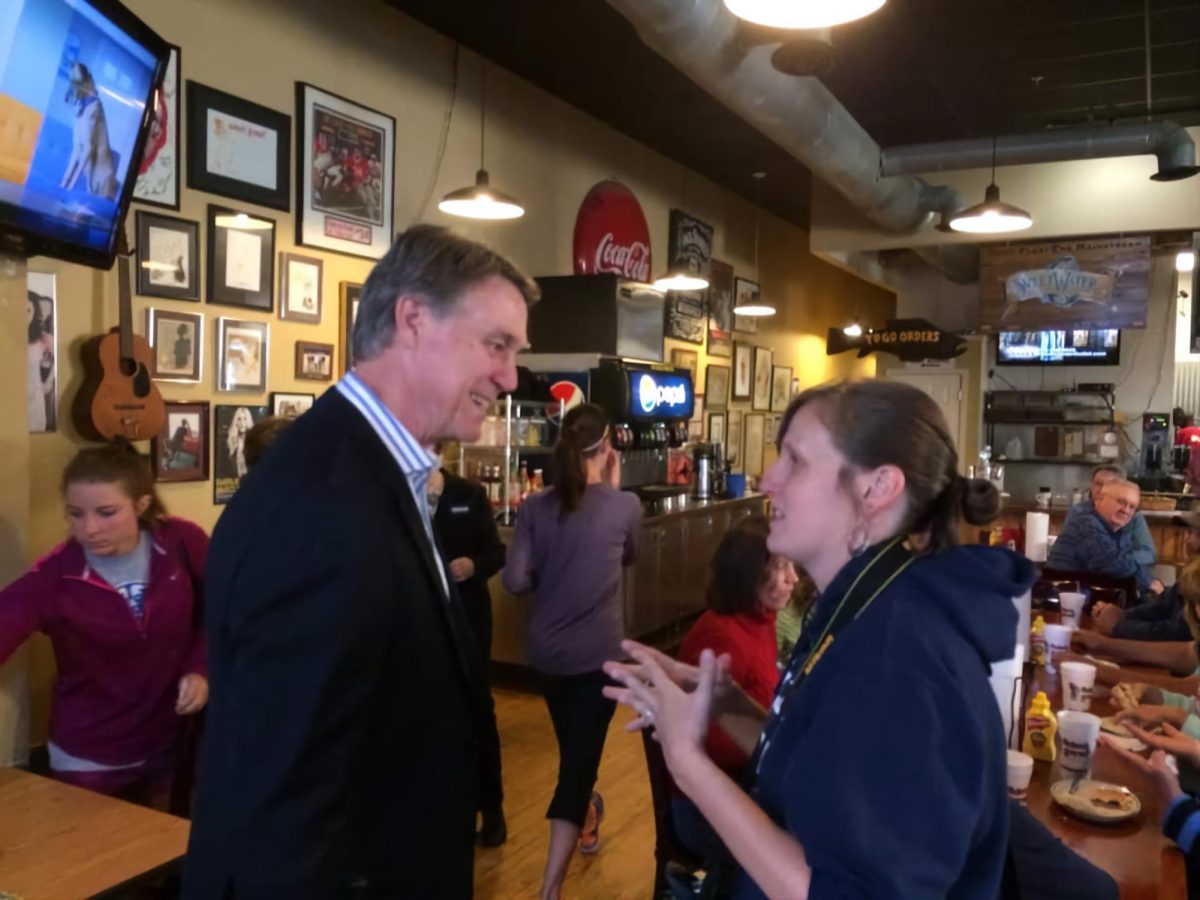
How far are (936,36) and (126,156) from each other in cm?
442

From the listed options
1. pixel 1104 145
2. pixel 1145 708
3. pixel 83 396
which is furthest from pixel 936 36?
pixel 83 396

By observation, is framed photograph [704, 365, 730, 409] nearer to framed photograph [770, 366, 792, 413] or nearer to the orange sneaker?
framed photograph [770, 366, 792, 413]

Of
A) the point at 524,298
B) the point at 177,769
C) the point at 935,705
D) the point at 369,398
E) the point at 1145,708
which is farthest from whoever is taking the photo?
the point at 1145,708

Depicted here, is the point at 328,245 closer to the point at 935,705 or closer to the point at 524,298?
the point at 524,298

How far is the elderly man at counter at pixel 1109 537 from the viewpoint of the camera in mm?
4480

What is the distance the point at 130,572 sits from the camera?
7.97 feet

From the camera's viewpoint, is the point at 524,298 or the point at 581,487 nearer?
the point at 524,298

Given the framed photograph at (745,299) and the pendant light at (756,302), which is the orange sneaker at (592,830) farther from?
the framed photograph at (745,299)

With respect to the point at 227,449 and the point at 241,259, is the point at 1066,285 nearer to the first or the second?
the point at 241,259

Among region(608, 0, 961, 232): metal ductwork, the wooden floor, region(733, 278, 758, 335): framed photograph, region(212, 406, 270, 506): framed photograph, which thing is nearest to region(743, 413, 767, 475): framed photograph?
region(733, 278, 758, 335): framed photograph

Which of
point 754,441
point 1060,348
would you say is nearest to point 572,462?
point 754,441

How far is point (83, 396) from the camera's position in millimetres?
3629

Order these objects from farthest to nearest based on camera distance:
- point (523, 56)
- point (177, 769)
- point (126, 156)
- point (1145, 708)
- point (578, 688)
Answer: point (523, 56) → point (578, 688) → point (126, 156) → point (1145, 708) → point (177, 769)

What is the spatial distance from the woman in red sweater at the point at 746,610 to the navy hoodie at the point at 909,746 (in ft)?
3.82
